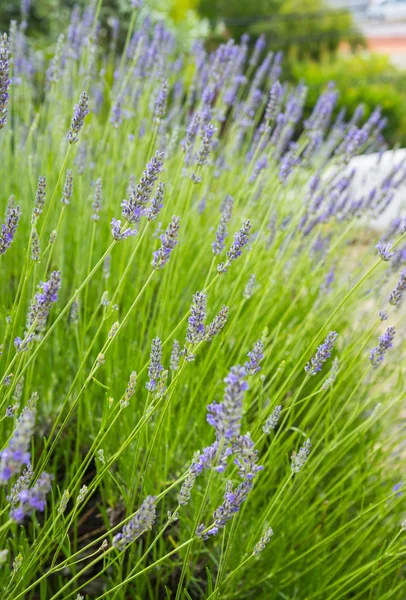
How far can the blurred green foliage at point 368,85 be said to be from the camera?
10156 millimetres

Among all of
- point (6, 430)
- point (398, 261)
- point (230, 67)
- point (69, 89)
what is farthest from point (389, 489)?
point (69, 89)

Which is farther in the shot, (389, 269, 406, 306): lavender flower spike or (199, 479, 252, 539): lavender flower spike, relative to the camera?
(389, 269, 406, 306): lavender flower spike

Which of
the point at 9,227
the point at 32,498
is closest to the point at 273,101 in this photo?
the point at 9,227

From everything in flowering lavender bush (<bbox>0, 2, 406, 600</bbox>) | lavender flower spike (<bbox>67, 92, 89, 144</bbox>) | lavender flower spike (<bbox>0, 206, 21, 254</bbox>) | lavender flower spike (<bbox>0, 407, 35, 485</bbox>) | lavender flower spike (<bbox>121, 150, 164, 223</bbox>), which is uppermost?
lavender flower spike (<bbox>67, 92, 89, 144</bbox>)

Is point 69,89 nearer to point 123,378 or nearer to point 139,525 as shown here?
point 123,378

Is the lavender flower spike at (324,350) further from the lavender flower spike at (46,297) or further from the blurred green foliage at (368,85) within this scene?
the blurred green foliage at (368,85)

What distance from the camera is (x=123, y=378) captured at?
1.81 m

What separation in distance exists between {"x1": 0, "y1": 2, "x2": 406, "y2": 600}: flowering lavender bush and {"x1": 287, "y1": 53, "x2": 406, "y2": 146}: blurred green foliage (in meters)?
6.85

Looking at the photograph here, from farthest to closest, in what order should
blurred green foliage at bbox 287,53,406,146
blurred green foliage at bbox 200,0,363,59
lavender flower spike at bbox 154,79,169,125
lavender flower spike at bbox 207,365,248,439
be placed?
blurred green foliage at bbox 200,0,363,59
blurred green foliage at bbox 287,53,406,146
lavender flower spike at bbox 154,79,169,125
lavender flower spike at bbox 207,365,248,439

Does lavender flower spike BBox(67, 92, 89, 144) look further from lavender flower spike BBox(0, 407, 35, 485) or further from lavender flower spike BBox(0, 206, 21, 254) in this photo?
lavender flower spike BBox(0, 407, 35, 485)

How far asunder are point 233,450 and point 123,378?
85cm

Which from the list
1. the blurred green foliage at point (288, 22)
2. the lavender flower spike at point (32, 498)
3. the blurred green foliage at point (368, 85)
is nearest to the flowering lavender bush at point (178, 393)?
the lavender flower spike at point (32, 498)

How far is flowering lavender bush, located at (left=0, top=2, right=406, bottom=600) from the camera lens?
1109 millimetres

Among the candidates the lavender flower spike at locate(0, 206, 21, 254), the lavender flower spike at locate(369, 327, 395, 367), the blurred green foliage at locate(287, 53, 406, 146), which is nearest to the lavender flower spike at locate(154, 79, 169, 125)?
the lavender flower spike at locate(0, 206, 21, 254)
